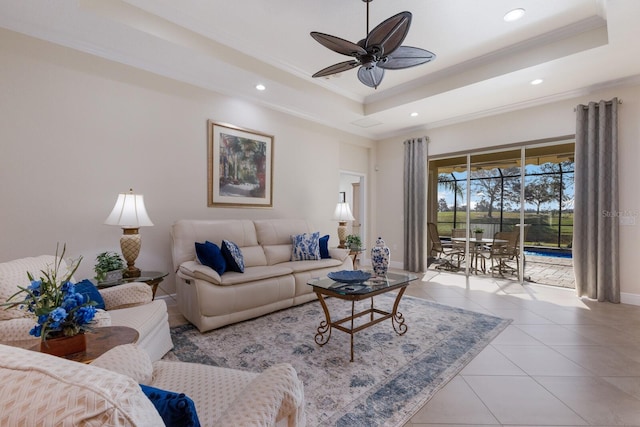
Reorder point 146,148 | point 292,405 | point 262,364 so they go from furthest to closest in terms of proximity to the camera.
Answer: point 146,148
point 262,364
point 292,405

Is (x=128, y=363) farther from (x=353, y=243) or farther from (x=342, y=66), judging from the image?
(x=353, y=243)

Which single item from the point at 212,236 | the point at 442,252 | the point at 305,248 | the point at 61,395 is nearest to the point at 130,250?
the point at 212,236

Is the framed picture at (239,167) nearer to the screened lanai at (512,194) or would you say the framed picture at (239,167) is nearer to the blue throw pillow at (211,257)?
the blue throw pillow at (211,257)

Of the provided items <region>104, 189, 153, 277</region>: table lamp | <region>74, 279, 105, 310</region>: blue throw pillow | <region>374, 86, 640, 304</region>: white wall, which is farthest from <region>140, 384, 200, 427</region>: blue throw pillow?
<region>374, 86, 640, 304</region>: white wall

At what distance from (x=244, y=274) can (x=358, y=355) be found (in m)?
1.46

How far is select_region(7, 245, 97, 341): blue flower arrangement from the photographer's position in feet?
4.13

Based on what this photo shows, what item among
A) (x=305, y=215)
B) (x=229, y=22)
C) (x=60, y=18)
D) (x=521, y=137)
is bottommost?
(x=305, y=215)

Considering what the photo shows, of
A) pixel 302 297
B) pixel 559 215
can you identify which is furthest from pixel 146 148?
pixel 559 215

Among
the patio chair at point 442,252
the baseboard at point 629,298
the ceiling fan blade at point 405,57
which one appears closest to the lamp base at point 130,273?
the ceiling fan blade at point 405,57

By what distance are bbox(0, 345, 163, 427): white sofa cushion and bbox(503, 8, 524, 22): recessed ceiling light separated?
13.2 ft

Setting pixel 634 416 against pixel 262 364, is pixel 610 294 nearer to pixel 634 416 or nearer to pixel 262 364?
pixel 634 416

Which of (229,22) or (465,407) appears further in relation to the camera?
(229,22)

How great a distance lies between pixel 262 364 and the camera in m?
2.32

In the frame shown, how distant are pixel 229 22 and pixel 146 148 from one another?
1.72 meters
